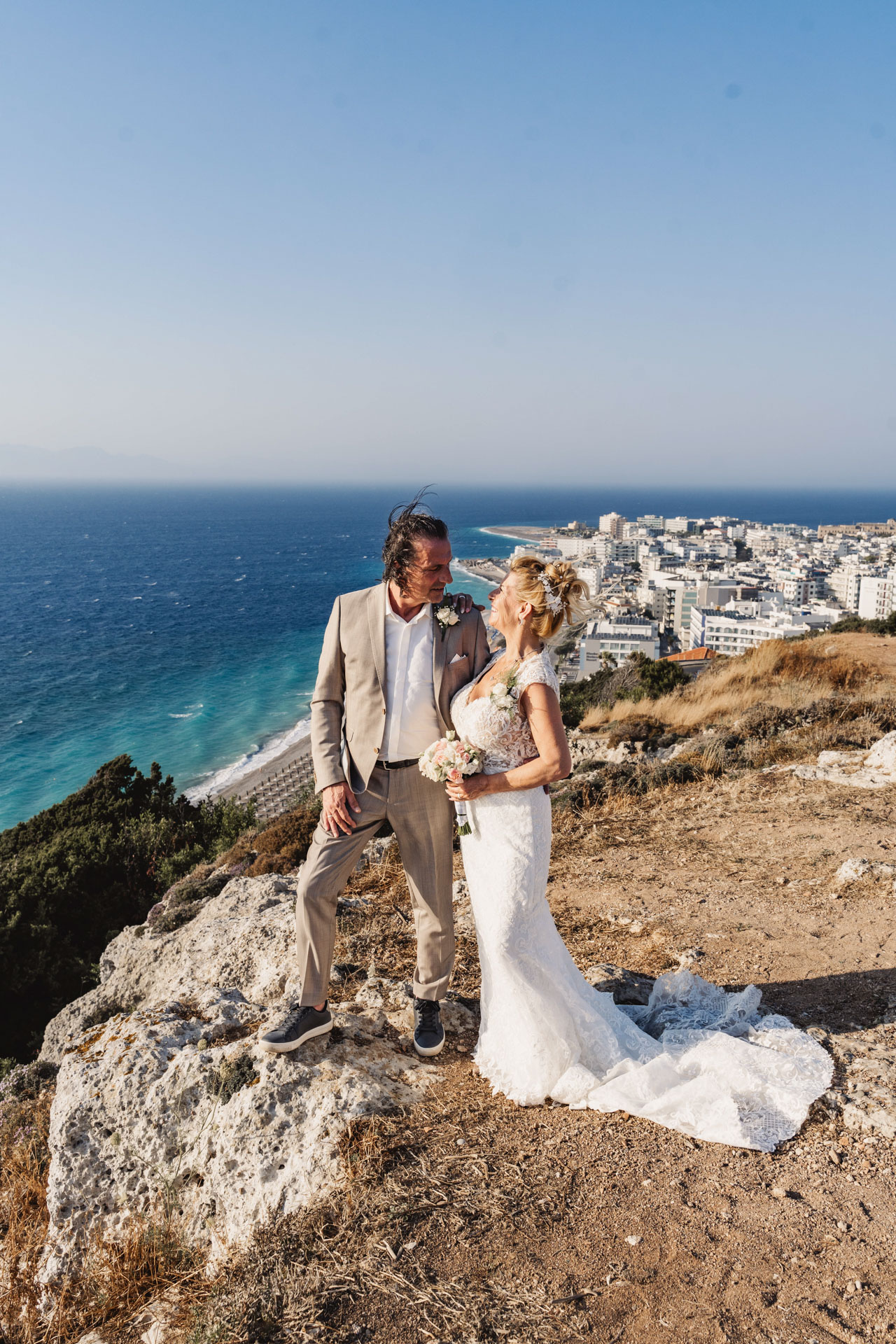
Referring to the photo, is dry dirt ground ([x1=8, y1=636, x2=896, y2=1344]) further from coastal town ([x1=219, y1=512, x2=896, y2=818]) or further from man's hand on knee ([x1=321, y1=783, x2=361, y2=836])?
coastal town ([x1=219, y1=512, x2=896, y2=818])

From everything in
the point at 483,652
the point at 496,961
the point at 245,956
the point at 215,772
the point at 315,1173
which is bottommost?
the point at 215,772

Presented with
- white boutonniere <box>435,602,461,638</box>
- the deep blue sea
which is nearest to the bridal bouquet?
white boutonniere <box>435,602,461,638</box>

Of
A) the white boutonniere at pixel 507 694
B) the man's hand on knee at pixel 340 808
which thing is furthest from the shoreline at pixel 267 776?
the white boutonniere at pixel 507 694

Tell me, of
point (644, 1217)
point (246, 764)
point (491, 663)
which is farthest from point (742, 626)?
point (644, 1217)

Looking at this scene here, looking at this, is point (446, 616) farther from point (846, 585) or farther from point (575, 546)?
point (575, 546)

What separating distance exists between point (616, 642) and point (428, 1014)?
58.7 m

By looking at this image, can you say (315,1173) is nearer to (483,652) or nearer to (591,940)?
(483,652)

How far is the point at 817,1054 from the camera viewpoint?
3.44m

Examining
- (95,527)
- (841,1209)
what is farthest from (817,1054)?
(95,527)

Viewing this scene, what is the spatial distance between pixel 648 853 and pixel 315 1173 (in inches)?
184

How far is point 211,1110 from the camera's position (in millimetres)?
3322

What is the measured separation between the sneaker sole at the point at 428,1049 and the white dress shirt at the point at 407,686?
4.64 feet

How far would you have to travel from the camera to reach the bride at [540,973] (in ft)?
10.6

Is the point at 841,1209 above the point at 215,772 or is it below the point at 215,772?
above
